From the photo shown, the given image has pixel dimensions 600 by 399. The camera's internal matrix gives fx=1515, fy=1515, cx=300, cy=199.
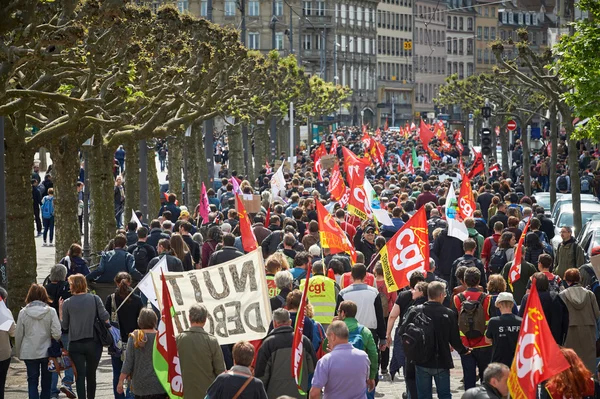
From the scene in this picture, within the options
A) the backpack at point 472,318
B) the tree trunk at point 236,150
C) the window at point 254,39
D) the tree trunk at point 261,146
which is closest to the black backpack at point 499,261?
the backpack at point 472,318

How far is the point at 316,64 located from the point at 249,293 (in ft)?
456

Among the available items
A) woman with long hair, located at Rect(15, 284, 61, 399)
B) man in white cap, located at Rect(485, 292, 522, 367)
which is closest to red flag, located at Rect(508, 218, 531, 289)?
man in white cap, located at Rect(485, 292, 522, 367)

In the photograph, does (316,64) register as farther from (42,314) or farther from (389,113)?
(42,314)

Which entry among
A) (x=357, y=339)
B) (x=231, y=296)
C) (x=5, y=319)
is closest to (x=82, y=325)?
(x=5, y=319)

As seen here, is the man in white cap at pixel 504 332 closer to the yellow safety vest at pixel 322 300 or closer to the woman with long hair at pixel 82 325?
the yellow safety vest at pixel 322 300

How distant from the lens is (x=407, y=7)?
179 m

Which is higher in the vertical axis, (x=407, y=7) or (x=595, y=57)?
(x=407, y=7)

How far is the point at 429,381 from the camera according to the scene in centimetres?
1362

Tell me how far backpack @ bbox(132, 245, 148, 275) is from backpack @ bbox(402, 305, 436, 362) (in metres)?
6.88

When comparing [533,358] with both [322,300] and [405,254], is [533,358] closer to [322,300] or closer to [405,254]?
[322,300]

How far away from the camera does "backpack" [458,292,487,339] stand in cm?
1460

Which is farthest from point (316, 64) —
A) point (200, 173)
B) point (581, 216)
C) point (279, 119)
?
point (581, 216)

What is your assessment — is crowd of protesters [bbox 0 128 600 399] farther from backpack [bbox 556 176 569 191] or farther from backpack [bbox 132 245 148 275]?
backpack [bbox 556 176 569 191]

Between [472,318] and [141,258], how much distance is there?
21.0 feet
